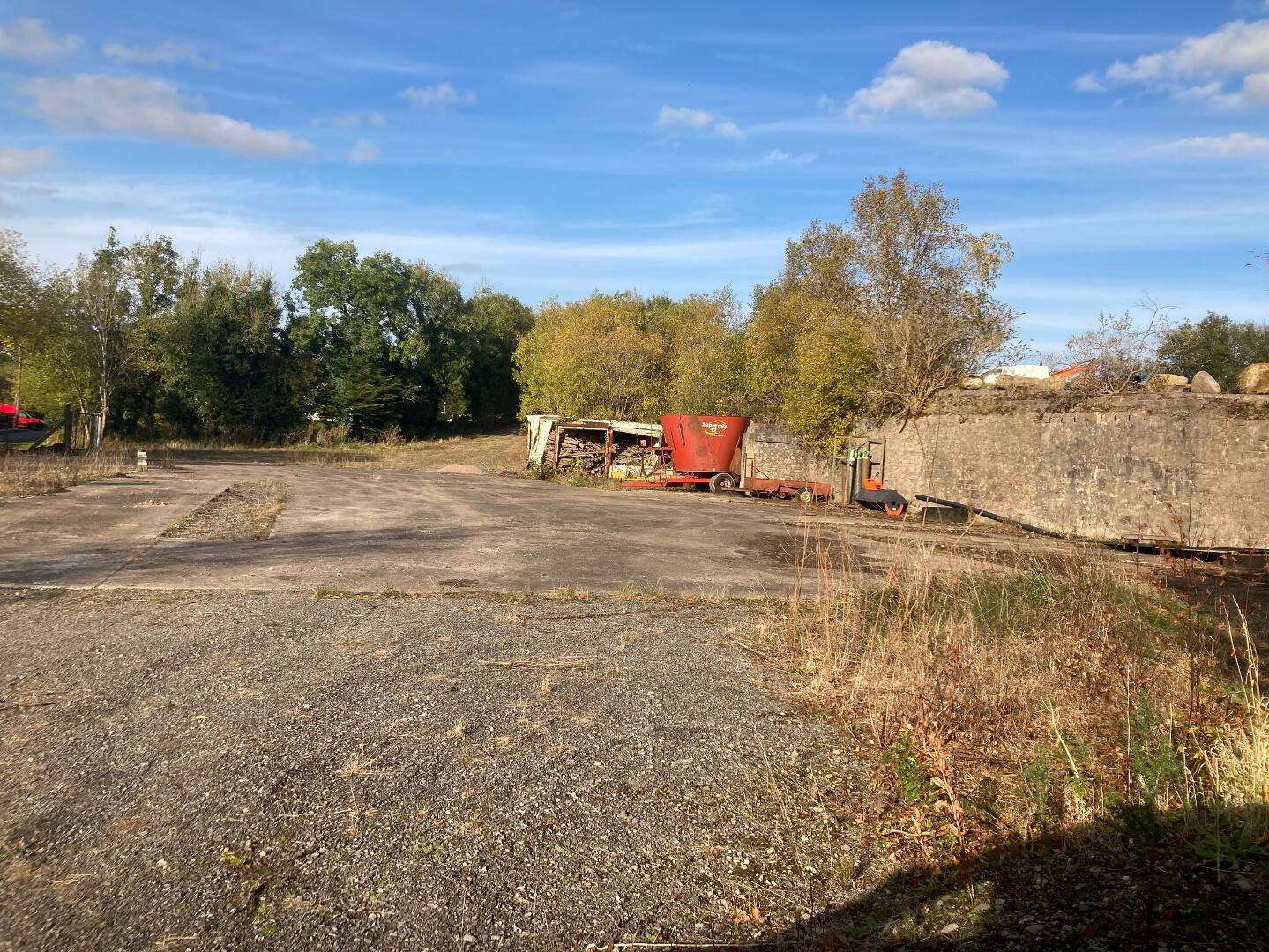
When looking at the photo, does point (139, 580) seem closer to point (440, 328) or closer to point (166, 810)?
point (166, 810)

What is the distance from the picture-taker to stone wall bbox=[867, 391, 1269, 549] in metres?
15.3

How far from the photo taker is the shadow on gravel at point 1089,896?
9.09 ft

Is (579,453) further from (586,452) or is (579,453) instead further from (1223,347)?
(1223,347)

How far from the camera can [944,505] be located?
20.8 meters

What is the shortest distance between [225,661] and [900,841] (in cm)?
439

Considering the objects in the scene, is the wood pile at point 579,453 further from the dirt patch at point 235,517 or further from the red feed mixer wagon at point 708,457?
the dirt patch at point 235,517

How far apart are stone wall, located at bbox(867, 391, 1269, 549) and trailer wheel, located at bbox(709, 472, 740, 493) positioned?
671 centimetres

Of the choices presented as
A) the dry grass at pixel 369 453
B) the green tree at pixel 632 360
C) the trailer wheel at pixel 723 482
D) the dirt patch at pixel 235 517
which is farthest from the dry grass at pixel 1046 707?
the green tree at pixel 632 360

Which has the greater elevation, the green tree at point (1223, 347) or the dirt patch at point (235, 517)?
the green tree at point (1223, 347)

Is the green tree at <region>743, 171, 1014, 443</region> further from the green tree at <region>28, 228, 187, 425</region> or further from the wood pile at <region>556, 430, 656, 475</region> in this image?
the green tree at <region>28, 228, 187, 425</region>

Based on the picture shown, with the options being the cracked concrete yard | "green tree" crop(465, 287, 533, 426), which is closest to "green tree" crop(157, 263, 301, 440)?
"green tree" crop(465, 287, 533, 426)

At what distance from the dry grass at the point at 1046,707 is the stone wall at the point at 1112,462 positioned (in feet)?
29.6

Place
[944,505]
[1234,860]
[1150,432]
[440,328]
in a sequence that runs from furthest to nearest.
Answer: [440,328]
[944,505]
[1150,432]
[1234,860]

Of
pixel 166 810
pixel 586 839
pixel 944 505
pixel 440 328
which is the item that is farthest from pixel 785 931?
pixel 440 328
